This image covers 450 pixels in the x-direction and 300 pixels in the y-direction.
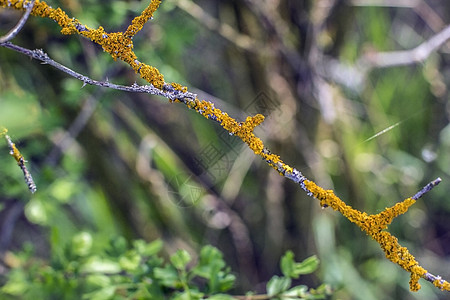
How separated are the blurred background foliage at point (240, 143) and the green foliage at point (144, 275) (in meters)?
0.29

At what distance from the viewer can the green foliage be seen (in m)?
0.74

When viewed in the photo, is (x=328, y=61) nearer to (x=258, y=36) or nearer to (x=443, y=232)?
(x=258, y=36)

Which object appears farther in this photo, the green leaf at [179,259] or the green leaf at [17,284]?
the green leaf at [17,284]

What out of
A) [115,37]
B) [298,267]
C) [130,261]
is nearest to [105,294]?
[130,261]

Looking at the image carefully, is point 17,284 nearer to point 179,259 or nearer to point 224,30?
point 179,259

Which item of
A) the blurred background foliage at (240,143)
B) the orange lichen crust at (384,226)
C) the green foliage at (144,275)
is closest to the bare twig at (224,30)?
the blurred background foliage at (240,143)

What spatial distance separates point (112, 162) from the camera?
4.91ft

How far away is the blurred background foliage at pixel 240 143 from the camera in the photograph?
126 cm

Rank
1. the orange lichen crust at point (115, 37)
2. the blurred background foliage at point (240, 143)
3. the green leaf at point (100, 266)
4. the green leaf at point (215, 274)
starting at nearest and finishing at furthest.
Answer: the orange lichen crust at point (115, 37)
the green leaf at point (215, 274)
the green leaf at point (100, 266)
the blurred background foliage at point (240, 143)

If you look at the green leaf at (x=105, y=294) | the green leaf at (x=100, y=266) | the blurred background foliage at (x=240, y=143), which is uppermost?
the blurred background foliage at (x=240, y=143)

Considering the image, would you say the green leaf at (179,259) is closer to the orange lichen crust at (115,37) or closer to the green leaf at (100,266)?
the green leaf at (100,266)

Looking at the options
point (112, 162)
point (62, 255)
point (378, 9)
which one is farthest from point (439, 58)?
point (62, 255)

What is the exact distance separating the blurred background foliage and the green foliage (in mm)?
291

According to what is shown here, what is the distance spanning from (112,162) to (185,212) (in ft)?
1.26
